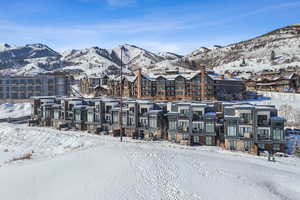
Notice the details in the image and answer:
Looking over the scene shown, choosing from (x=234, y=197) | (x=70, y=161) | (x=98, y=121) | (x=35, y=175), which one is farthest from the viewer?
(x=98, y=121)

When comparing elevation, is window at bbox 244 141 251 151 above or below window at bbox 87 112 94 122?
below

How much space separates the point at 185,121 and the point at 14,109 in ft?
248

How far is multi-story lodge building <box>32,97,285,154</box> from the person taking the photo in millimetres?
40344

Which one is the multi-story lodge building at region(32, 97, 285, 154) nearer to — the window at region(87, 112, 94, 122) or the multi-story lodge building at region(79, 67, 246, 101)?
the window at region(87, 112, 94, 122)

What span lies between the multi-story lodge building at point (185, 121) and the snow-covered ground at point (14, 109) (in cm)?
2680

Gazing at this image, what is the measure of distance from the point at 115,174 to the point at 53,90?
99207mm

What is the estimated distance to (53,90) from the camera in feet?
371

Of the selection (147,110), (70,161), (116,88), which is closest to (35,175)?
(70,161)

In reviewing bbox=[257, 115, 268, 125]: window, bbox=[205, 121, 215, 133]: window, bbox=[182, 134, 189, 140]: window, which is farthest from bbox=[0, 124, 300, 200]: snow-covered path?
bbox=[182, 134, 189, 140]: window

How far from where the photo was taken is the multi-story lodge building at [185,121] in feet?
132

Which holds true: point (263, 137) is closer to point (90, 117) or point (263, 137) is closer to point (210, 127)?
point (210, 127)

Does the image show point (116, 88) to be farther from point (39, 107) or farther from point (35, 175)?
point (35, 175)

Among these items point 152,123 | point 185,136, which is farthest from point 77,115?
point 185,136

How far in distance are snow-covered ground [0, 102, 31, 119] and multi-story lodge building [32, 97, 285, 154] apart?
2680 centimetres
